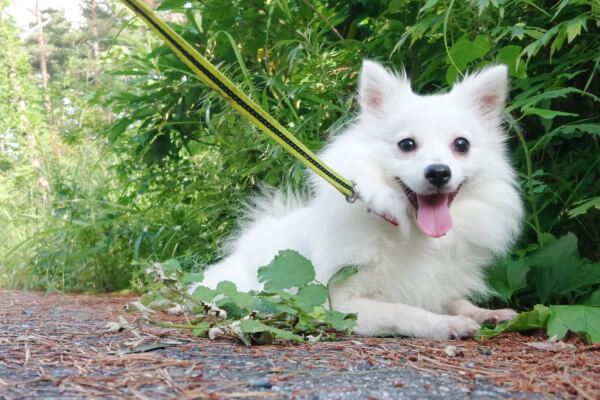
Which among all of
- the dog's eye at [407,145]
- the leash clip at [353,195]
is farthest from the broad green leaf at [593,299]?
the leash clip at [353,195]

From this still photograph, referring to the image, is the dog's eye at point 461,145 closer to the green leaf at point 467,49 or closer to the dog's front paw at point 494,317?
the green leaf at point 467,49

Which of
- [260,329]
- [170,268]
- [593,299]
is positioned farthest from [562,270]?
[170,268]

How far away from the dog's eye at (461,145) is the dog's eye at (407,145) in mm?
177

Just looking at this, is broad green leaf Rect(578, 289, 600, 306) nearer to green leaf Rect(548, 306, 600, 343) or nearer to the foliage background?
the foliage background

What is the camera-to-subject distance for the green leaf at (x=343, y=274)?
2.45m

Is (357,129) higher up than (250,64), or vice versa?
(250,64)

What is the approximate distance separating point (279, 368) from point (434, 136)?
52.1 inches

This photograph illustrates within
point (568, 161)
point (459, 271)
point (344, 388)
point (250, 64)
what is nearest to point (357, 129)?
point (459, 271)

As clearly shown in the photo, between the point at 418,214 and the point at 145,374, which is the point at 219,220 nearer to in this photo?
the point at 418,214

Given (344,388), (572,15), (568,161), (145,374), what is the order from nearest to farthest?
(344,388), (145,374), (572,15), (568,161)

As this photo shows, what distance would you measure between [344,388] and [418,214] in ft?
3.96

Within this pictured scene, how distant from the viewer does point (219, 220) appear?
15.8ft

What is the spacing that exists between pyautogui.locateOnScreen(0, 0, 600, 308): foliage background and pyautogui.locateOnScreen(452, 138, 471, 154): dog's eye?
11.4 inches

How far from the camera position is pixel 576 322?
213 cm
